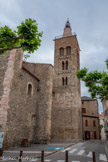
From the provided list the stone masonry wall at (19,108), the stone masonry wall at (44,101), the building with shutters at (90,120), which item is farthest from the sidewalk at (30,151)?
the building with shutters at (90,120)

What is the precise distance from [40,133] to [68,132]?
25.6 feet

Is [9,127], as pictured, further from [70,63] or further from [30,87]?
[70,63]

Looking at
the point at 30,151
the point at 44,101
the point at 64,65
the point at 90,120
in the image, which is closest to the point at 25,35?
the point at 30,151

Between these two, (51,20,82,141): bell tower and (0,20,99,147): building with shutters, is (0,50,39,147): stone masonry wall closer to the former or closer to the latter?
(0,20,99,147): building with shutters

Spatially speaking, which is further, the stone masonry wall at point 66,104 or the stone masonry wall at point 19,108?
the stone masonry wall at point 66,104

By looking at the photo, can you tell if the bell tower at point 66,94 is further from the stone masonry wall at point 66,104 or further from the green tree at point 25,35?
the green tree at point 25,35

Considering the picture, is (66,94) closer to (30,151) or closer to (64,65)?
(64,65)

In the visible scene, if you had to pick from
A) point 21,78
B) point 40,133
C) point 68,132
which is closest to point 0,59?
point 21,78

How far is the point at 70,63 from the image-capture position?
91.1ft

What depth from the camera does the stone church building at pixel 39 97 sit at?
41.4 feet

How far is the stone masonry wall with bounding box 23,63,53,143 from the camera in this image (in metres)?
16.2

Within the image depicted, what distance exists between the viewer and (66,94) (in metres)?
25.0

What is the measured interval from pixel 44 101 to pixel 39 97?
899 millimetres

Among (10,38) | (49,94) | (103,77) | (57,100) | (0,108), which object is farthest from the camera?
(57,100)
